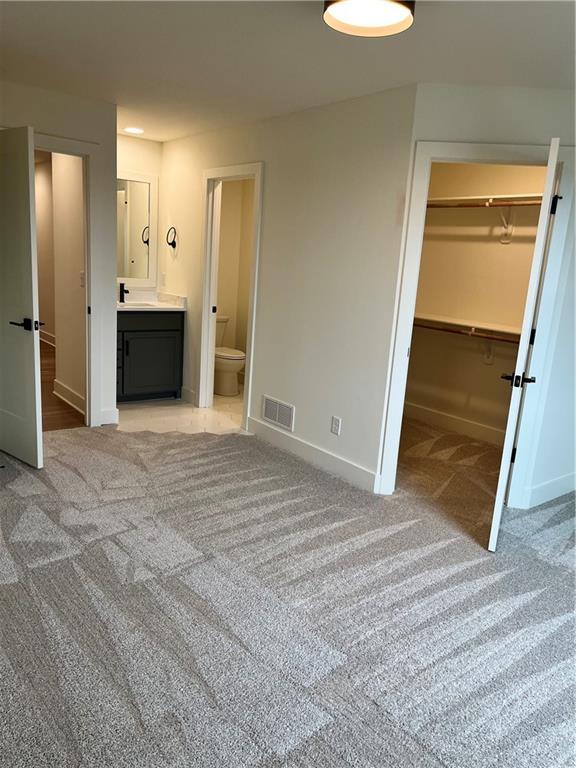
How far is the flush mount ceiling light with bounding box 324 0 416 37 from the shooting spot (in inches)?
81.8

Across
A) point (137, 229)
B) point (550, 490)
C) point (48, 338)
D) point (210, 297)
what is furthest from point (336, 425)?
point (48, 338)

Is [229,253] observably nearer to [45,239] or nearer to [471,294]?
[471,294]

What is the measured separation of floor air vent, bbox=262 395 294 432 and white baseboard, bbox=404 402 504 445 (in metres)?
1.65

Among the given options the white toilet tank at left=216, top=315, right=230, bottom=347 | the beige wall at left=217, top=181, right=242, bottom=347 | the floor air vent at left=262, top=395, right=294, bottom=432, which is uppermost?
the beige wall at left=217, top=181, right=242, bottom=347

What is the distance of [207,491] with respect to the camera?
3496 millimetres

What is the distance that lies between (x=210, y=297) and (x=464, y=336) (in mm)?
2282

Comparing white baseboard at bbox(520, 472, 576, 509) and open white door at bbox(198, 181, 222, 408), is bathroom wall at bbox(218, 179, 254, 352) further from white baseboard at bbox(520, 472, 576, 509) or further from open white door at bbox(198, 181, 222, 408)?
white baseboard at bbox(520, 472, 576, 509)

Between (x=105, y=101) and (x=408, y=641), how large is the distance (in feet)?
13.0

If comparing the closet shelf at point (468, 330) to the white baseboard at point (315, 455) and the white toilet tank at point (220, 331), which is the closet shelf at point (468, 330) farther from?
the white toilet tank at point (220, 331)

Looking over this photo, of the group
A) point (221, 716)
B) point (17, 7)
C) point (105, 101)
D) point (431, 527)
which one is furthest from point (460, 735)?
point (105, 101)

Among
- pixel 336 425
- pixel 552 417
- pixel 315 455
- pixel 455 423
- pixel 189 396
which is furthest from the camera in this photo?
pixel 189 396

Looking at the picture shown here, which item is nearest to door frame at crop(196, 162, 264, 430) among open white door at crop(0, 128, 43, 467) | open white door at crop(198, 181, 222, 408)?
open white door at crop(198, 181, 222, 408)

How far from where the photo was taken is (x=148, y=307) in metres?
5.23

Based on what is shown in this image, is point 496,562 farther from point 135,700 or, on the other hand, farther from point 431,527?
point 135,700
